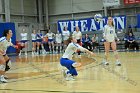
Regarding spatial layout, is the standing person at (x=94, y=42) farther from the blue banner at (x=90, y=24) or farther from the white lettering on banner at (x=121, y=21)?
the white lettering on banner at (x=121, y=21)

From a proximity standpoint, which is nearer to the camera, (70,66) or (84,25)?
(70,66)

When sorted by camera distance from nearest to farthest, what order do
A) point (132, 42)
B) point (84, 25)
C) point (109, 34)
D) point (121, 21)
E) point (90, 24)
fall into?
1. point (109, 34)
2. point (132, 42)
3. point (121, 21)
4. point (90, 24)
5. point (84, 25)

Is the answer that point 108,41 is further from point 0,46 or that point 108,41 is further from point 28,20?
point 28,20

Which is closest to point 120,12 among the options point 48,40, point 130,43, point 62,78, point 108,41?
point 130,43

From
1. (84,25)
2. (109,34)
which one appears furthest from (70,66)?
(84,25)

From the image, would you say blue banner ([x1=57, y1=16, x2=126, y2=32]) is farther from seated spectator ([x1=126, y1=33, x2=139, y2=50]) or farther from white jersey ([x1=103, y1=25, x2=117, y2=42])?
white jersey ([x1=103, y1=25, x2=117, y2=42])

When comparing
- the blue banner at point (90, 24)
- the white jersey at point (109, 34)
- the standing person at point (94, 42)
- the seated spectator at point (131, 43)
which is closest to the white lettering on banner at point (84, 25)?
the blue banner at point (90, 24)

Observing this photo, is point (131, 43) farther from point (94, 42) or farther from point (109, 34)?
point (109, 34)

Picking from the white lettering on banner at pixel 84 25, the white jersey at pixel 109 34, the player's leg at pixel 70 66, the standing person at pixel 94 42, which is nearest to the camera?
the player's leg at pixel 70 66

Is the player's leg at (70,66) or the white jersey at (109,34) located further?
the white jersey at (109,34)

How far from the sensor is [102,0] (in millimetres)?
26781

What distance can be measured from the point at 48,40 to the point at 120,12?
285 inches

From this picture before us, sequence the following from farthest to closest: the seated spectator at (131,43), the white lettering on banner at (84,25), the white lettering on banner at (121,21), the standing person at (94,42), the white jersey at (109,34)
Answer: the white lettering on banner at (84,25) → the white lettering on banner at (121,21) → the standing person at (94,42) → the seated spectator at (131,43) → the white jersey at (109,34)

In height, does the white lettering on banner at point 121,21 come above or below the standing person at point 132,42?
above
